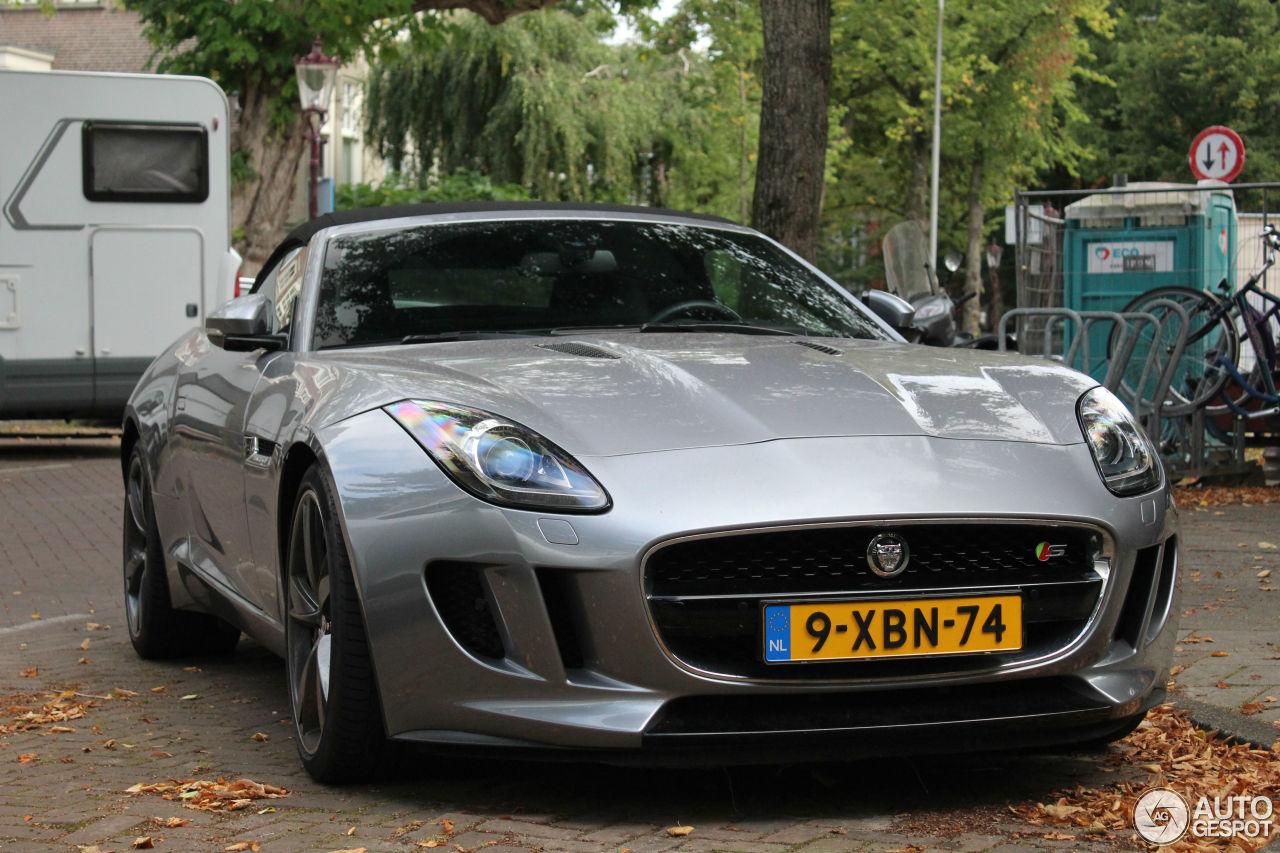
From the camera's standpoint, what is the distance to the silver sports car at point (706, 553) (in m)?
3.52

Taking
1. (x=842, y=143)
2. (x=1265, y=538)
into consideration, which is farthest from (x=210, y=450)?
(x=842, y=143)

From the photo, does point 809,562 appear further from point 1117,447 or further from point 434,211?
point 434,211

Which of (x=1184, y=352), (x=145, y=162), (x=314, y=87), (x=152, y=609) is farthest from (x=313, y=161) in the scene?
(x=152, y=609)

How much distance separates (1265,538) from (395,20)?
53.3ft

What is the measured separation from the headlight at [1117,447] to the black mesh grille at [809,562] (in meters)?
0.38

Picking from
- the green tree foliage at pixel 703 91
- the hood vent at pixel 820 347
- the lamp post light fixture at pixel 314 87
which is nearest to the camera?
the hood vent at pixel 820 347

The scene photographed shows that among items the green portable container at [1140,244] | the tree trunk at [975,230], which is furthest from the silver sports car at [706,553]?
the tree trunk at [975,230]

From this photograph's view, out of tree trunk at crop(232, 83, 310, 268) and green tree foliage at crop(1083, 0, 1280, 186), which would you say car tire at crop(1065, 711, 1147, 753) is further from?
green tree foliage at crop(1083, 0, 1280, 186)

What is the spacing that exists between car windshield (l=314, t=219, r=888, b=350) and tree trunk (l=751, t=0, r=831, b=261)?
562 cm

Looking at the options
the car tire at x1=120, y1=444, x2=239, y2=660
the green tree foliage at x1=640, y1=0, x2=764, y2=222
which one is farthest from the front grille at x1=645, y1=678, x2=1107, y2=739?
the green tree foliage at x1=640, y1=0, x2=764, y2=222

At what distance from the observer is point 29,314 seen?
48.9 feet

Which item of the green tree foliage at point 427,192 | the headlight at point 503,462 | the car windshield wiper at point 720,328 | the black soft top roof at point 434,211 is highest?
the green tree foliage at point 427,192

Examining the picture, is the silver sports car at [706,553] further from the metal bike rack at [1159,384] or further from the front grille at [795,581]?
the metal bike rack at [1159,384]

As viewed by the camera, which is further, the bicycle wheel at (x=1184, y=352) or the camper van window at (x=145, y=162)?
the camper van window at (x=145, y=162)
